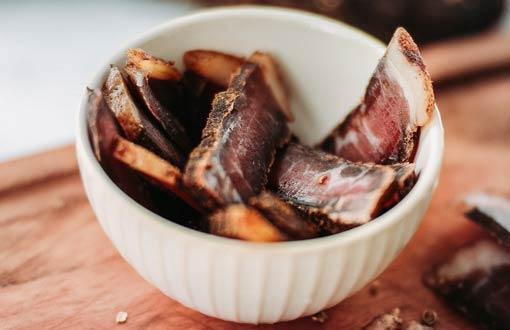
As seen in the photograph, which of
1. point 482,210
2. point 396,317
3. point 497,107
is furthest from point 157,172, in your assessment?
point 497,107

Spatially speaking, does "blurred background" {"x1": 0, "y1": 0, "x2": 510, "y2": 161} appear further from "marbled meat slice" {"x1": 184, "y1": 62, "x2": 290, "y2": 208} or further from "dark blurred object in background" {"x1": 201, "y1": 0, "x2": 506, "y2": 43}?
"marbled meat slice" {"x1": 184, "y1": 62, "x2": 290, "y2": 208}

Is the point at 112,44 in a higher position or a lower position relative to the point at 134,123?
lower

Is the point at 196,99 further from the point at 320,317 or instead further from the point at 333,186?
the point at 320,317

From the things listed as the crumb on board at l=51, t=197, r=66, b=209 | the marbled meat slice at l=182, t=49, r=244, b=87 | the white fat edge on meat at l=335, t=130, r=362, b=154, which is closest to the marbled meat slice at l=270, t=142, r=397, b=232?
the white fat edge on meat at l=335, t=130, r=362, b=154

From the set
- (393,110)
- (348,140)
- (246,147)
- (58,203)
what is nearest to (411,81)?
(393,110)

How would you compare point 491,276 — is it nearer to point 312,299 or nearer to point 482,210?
point 482,210
